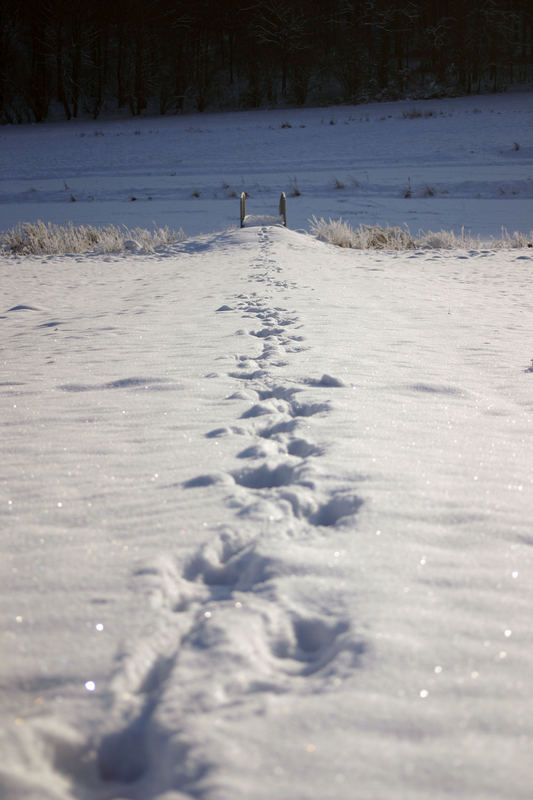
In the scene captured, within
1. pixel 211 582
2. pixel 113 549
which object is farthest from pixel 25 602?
pixel 211 582

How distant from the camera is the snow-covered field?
1.11 m

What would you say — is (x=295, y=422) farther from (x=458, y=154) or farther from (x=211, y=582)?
(x=458, y=154)

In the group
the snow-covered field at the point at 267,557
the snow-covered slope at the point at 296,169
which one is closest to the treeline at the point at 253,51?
the snow-covered slope at the point at 296,169

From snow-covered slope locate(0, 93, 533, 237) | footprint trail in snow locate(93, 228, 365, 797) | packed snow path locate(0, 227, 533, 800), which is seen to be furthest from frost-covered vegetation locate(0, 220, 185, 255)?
footprint trail in snow locate(93, 228, 365, 797)

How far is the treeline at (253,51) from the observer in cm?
3662

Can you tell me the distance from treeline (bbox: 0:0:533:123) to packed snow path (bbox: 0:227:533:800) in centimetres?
3672

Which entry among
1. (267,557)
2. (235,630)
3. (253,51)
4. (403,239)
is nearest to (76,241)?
(403,239)

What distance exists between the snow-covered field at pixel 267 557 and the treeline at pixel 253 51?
118 ft

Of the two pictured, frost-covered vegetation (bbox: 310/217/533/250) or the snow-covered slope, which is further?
the snow-covered slope

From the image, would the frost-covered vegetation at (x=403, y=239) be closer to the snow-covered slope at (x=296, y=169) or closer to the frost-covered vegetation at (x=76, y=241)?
the snow-covered slope at (x=296, y=169)

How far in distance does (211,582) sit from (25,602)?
48 centimetres

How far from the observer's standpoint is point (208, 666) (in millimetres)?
1306

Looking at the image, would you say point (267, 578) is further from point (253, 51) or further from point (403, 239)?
point (253, 51)

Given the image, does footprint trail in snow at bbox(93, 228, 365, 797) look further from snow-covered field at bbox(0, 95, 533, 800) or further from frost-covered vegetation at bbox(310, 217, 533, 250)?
frost-covered vegetation at bbox(310, 217, 533, 250)
